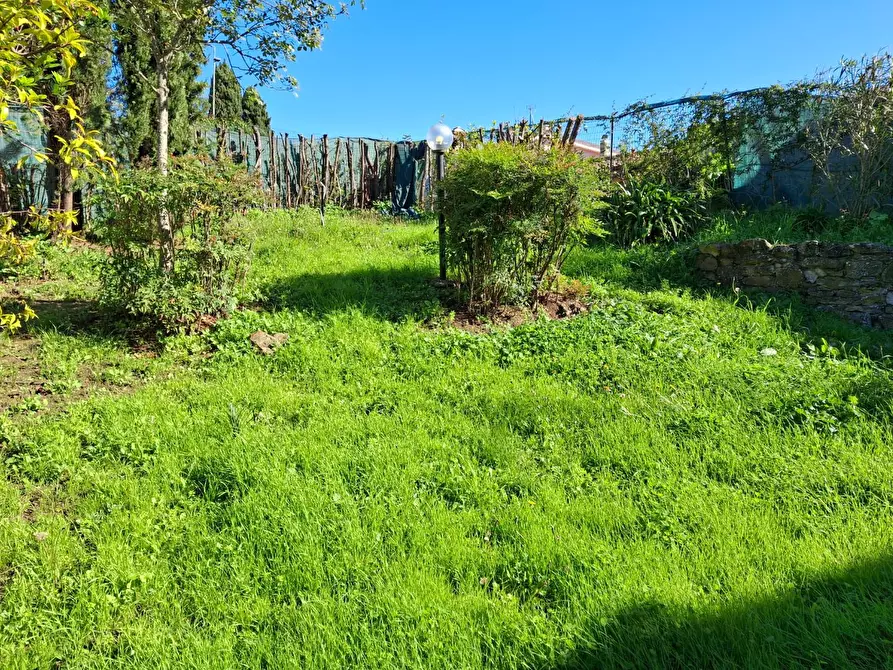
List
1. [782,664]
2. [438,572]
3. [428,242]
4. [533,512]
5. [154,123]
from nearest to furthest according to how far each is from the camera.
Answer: [782,664] → [438,572] → [533,512] → [428,242] → [154,123]

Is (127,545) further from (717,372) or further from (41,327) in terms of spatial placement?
(717,372)

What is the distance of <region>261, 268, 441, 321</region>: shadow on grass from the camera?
5.81 meters

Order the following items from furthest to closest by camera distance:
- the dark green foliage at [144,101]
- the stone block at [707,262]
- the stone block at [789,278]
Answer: the dark green foliage at [144,101] < the stone block at [707,262] < the stone block at [789,278]

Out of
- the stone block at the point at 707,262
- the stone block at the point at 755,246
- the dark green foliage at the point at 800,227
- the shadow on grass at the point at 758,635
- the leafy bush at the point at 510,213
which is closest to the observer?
the shadow on grass at the point at 758,635

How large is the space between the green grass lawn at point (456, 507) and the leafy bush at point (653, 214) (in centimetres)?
416

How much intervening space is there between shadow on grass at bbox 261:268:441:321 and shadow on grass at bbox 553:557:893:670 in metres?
4.04

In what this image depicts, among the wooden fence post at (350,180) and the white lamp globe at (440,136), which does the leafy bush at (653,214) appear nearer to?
the white lamp globe at (440,136)

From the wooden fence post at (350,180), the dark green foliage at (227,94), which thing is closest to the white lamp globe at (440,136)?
the wooden fence post at (350,180)

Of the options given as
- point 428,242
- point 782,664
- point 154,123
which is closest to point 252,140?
point 154,123

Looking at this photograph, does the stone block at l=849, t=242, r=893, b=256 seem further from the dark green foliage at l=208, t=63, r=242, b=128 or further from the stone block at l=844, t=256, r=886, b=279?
the dark green foliage at l=208, t=63, r=242, b=128

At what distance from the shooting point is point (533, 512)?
9.20 ft

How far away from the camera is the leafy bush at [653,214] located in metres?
8.91

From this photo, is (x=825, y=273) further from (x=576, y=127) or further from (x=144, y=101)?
(x=144, y=101)

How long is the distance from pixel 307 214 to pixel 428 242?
3731 mm
